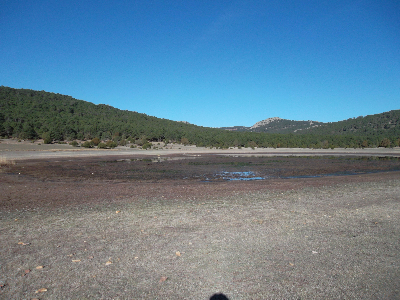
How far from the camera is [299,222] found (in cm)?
742

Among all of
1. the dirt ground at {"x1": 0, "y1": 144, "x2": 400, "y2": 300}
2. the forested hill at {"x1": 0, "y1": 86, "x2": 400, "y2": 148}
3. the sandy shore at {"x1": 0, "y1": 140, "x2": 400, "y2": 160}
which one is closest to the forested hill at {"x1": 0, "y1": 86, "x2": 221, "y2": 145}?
the forested hill at {"x1": 0, "y1": 86, "x2": 400, "y2": 148}

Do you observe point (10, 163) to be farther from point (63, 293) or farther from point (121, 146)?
point (121, 146)

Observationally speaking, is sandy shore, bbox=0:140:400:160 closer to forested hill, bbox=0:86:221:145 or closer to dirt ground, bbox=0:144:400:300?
forested hill, bbox=0:86:221:145

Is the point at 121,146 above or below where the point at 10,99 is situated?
below

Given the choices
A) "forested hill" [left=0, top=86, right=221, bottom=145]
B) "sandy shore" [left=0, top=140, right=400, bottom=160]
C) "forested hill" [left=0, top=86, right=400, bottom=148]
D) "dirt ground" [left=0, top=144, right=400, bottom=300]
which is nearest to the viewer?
"dirt ground" [left=0, top=144, right=400, bottom=300]

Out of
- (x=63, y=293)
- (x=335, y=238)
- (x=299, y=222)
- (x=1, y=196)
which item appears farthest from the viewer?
(x=1, y=196)

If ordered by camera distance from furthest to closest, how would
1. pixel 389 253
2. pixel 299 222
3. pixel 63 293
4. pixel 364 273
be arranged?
pixel 299 222, pixel 389 253, pixel 364 273, pixel 63 293

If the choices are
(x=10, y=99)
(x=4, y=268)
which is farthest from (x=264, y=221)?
(x=10, y=99)

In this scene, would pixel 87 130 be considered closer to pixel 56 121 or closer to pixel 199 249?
pixel 56 121

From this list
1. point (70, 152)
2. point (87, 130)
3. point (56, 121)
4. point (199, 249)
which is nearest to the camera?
point (199, 249)

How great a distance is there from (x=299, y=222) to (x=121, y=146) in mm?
62095

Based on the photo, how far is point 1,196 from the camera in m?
11.0

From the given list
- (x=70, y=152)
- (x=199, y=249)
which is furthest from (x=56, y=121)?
(x=199, y=249)

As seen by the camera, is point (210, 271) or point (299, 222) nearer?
point (210, 271)
